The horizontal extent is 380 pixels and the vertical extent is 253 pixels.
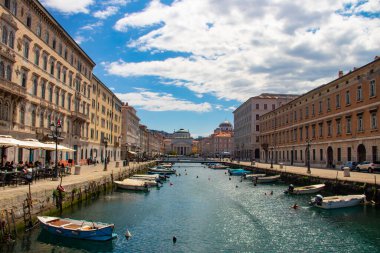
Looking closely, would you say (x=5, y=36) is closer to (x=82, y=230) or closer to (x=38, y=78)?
(x=38, y=78)

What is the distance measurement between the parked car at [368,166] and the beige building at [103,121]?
39363 mm

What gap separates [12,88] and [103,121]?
45476 mm

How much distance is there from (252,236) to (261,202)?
13410 millimetres

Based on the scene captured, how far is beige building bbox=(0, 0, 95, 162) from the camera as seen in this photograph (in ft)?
115

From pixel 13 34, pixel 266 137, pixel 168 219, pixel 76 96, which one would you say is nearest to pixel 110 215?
pixel 168 219

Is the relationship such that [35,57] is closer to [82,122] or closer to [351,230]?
[82,122]

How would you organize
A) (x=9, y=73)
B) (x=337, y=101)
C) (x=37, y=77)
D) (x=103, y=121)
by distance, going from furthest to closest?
1. (x=103, y=121)
2. (x=337, y=101)
3. (x=37, y=77)
4. (x=9, y=73)

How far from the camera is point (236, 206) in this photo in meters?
31.0

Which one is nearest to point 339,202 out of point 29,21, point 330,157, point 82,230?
point 82,230

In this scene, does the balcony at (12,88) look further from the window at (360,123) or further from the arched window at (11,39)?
the window at (360,123)

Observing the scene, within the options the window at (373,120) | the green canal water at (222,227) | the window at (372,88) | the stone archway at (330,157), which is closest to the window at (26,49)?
the green canal water at (222,227)

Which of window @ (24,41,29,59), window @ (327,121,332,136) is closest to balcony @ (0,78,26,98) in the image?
window @ (24,41,29,59)

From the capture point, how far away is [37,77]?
42969 mm

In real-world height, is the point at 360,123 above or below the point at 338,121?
below
